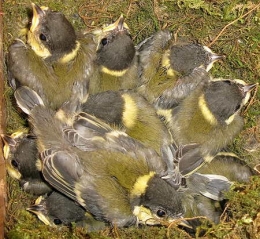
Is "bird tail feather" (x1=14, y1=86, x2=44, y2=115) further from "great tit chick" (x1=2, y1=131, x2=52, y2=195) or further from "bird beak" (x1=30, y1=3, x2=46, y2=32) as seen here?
"bird beak" (x1=30, y1=3, x2=46, y2=32)

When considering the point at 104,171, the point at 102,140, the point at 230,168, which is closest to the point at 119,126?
the point at 102,140

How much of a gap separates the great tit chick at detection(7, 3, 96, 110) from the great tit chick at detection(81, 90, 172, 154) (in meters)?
0.13

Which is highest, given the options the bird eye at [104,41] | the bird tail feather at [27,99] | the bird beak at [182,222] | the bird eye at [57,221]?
the bird eye at [104,41]

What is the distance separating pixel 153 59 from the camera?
11.0ft

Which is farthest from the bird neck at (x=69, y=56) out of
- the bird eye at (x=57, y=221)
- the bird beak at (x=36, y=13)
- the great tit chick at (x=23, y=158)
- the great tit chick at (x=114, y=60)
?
the bird eye at (x=57, y=221)

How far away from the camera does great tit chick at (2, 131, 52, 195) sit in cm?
322

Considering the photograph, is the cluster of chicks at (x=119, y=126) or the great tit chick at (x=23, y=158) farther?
the great tit chick at (x=23, y=158)

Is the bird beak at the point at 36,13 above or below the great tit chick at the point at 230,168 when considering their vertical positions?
above

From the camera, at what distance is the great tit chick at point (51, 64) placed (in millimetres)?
3119

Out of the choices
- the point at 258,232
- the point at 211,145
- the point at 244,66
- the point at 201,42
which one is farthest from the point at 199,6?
the point at 258,232

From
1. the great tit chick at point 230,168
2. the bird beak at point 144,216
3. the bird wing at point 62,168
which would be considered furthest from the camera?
the great tit chick at point 230,168

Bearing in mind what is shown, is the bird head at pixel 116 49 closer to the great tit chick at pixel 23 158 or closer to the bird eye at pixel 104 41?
the bird eye at pixel 104 41

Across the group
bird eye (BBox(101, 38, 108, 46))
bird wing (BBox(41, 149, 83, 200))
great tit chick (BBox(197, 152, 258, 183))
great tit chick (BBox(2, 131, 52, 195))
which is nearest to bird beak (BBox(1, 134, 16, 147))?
great tit chick (BBox(2, 131, 52, 195))

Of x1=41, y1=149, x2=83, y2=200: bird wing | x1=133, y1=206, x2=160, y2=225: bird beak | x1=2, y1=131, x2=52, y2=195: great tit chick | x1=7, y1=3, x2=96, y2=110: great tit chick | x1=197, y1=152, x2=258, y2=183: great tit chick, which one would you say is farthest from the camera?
x1=197, y1=152, x2=258, y2=183: great tit chick
